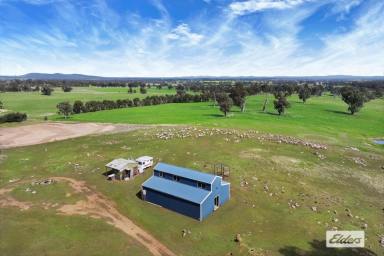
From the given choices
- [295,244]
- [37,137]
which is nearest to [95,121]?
[37,137]

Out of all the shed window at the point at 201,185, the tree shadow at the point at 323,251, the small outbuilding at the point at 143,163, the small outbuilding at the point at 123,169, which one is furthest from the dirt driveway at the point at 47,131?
the tree shadow at the point at 323,251

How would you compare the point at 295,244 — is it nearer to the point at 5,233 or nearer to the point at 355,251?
the point at 355,251

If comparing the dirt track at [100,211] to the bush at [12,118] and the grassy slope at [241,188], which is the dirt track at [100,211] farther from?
the bush at [12,118]

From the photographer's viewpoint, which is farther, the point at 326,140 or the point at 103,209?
the point at 326,140

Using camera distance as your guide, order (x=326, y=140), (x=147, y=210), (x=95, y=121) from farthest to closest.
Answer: (x=95, y=121)
(x=326, y=140)
(x=147, y=210)

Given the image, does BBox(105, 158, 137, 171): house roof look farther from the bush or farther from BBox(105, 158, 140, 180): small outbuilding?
the bush

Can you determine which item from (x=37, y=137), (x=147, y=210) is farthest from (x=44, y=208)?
(x=37, y=137)

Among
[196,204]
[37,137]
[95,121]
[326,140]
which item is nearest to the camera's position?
[196,204]

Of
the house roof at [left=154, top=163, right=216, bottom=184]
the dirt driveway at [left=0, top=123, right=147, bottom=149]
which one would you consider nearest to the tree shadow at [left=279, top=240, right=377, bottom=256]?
the house roof at [left=154, top=163, right=216, bottom=184]

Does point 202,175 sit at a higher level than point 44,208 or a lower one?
higher
